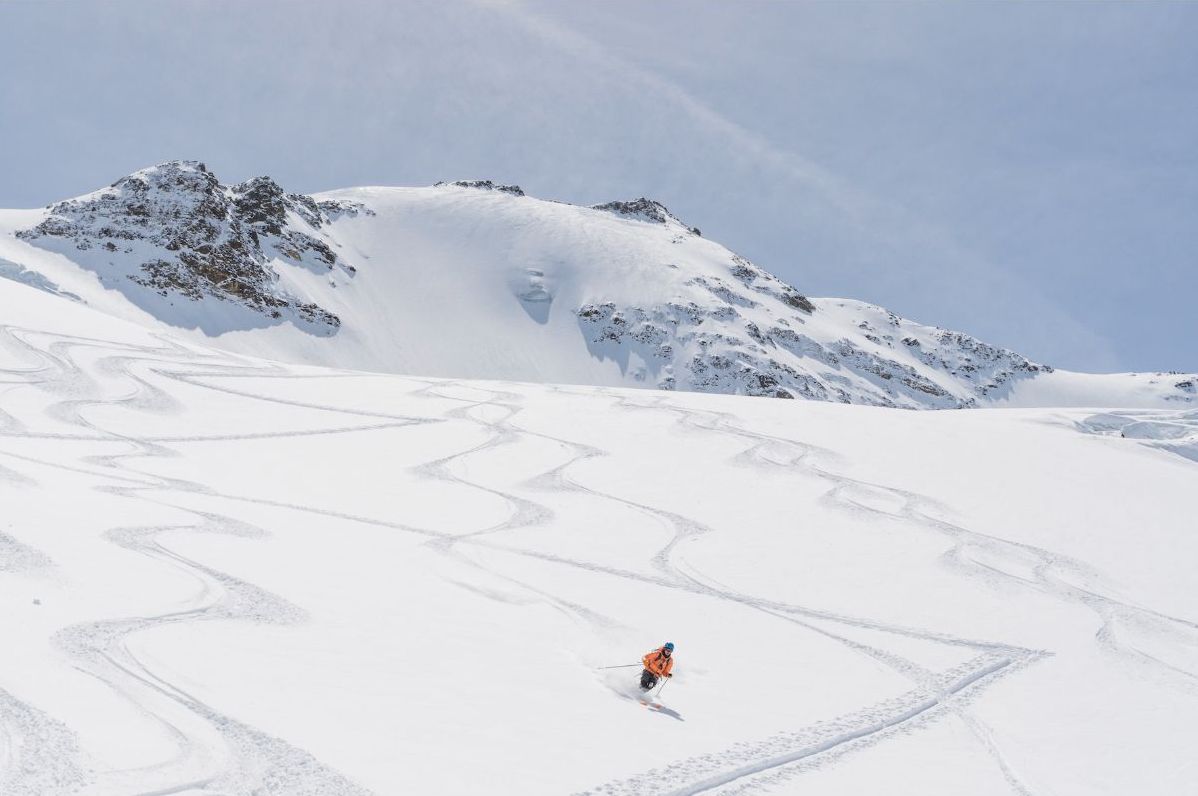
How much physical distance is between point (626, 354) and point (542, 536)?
10698 cm

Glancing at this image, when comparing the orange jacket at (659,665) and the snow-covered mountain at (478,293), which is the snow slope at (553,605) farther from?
the snow-covered mountain at (478,293)

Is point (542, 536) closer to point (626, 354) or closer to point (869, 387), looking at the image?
point (626, 354)

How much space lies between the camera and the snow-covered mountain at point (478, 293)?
318ft

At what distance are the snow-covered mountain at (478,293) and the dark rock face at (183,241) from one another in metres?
0.26

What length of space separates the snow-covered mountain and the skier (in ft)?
273

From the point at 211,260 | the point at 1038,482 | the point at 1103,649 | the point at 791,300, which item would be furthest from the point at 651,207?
the point at 1103,649

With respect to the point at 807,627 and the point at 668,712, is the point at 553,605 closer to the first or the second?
the point at 668,712

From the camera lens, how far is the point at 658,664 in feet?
41.1

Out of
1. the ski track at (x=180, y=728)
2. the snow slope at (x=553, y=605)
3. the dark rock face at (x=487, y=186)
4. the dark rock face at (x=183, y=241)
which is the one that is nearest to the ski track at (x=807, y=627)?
the snow slope at (x=553, y=605)

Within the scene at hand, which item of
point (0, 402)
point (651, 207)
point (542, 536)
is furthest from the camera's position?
point (651, 207)

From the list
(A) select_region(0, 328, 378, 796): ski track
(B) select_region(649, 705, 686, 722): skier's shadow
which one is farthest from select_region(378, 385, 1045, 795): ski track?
(A) select_region(0, 328, 378, 796): ski track

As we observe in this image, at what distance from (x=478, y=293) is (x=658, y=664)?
408ft

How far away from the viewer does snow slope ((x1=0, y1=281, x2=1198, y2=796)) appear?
9.55 metres

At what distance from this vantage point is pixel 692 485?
28.5 meters
